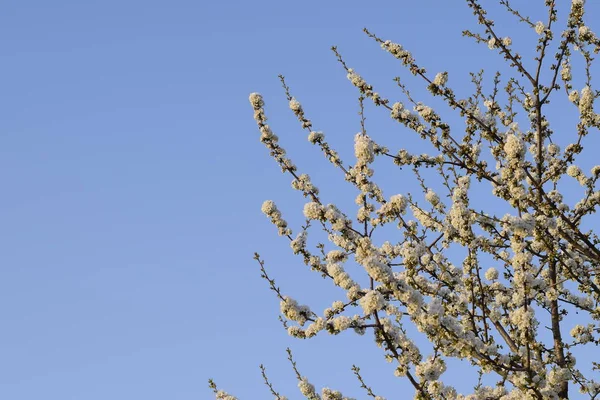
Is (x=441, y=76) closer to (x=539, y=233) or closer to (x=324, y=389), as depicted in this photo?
(x=539, y=233)

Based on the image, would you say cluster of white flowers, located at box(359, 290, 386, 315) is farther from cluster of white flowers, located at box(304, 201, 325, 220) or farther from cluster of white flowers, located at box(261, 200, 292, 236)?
cluster of white flowers, located at box(261, 200, 292, 236)

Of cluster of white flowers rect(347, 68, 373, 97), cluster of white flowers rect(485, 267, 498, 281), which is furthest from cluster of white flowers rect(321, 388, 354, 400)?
cluster of white flowers rect(347, 68, 373, 97)

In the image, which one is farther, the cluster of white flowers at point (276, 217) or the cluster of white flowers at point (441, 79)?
the cluster of white flowers at point (441, 79)

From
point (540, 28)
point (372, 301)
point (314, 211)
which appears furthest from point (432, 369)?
point (540, 28)

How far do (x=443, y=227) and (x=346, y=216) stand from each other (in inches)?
89.2

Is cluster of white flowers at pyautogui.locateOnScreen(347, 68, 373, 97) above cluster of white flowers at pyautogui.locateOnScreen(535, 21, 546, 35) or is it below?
above

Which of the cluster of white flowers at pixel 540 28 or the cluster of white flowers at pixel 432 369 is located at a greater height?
the cluster of white flowers at pixel 540 28

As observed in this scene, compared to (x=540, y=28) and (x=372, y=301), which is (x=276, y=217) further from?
(x=540, y=28)

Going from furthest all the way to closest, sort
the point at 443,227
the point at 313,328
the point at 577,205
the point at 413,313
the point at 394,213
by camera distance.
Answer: the point at 577,205, the point at 443,227, the point at 394,213, the point at 313,328, the point at 413,313

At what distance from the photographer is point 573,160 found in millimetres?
10953

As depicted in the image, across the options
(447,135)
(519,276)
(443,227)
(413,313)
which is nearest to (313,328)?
(413,313)

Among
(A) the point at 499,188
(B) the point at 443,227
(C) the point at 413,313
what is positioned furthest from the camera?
(B) the point at 443,227

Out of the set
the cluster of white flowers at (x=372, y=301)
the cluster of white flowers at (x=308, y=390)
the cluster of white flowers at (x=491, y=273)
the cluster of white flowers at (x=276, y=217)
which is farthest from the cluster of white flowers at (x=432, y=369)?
the cluster of white flowers at (x=491, y=273)

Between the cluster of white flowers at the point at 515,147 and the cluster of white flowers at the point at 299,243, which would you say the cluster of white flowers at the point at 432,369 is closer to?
the cluster of white flowers at the point at 299,243
